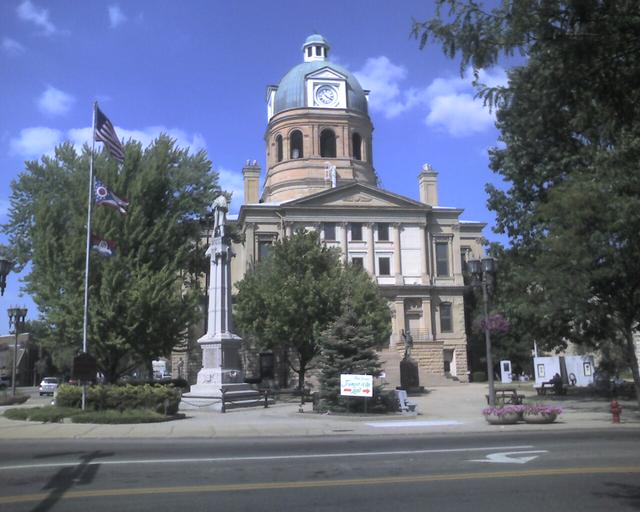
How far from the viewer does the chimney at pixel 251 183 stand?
65812 mm

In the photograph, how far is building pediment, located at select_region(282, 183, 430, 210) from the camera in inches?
2297

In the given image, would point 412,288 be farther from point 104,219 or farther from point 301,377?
point 104,219

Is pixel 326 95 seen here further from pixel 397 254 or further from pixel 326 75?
pixel 397 254

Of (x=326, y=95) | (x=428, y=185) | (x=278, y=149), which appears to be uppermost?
(x=326, y=95)

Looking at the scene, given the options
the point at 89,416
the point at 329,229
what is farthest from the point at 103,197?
the point at 329,229

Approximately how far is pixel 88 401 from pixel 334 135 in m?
48.7

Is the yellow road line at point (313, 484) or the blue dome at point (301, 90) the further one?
the blue dome at point (301, 90)

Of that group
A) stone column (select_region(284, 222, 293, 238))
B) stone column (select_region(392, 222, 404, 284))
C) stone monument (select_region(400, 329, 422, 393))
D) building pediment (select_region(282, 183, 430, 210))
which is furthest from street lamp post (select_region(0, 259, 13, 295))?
stone column (select_region(392, 222, 404, 284))

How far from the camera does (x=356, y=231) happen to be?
5966cm

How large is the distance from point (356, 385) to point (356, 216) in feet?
127

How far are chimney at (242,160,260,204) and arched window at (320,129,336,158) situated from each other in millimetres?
7293

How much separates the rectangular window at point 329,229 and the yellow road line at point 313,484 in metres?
48.9

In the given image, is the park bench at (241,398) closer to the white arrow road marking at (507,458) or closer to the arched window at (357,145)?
the white arrow road marking at (507,458)

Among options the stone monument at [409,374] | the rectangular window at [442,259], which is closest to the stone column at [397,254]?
the rectangular window at [442,259]
